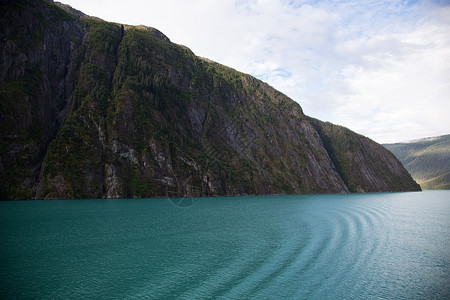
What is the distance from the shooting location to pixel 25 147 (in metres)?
79.9

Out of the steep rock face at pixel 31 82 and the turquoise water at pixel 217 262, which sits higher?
the steep rock face at pixel 31 82

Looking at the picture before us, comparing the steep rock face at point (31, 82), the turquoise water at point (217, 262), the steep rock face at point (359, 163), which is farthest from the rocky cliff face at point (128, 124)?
Result: the turquoise water at point (217, 262)

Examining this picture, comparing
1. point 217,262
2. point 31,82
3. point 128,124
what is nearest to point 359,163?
point 128,124

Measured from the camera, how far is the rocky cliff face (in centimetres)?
8181

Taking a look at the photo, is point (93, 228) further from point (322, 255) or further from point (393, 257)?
point (393, 257)

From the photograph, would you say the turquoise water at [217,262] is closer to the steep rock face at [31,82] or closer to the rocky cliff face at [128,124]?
the steep rock face at [31,82]

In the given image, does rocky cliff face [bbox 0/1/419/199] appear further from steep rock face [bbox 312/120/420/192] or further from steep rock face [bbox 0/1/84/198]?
steep rock face [bbox 312/120/420/192]

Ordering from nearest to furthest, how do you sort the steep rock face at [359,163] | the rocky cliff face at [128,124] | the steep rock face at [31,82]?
the steep rock face at [31,82] → the rocky cliff face at [128,124] → the steep rock face at [359,163]

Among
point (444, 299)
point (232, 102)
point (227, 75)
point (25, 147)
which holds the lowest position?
point (444, 299)

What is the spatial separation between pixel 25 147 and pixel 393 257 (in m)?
95.6

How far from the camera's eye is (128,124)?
325 feet

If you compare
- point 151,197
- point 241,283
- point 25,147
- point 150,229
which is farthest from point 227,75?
point 241,283

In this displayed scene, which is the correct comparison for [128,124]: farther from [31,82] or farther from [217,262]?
[217,262]

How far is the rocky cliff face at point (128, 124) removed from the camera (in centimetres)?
8181
